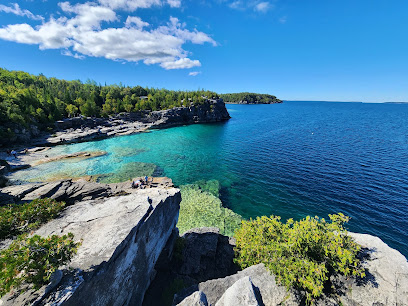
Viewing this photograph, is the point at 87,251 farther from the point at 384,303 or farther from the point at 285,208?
the point at 285,208

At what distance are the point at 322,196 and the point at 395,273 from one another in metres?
26.3

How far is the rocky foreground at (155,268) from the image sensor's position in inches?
367

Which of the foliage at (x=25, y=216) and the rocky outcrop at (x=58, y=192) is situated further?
the rocky outcrop at (x=58, y=192)

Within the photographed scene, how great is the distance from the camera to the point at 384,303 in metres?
9.21

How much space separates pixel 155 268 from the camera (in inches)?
693

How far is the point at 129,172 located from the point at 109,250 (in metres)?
35.4

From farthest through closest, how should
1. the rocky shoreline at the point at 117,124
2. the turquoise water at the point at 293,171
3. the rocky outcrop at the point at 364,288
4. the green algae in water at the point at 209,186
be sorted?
the rocky shoreline at the point at 117,124 → the green algae in water at the point at 209,186 → the turquoise water at the point at 293,171 → the rocky outcrop at the point at 364,288

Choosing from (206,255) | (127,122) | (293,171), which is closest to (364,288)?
(206,255)

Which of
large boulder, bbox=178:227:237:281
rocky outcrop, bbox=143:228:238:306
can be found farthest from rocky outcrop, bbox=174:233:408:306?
large boulder, bbox=178:227:237:281

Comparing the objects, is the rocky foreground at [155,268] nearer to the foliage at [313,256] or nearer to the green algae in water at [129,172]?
the foliage at [313,256]

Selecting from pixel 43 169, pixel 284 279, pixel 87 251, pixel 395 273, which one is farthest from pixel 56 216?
pixel 43 169

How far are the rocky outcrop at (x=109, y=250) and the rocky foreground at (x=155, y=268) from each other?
4cm

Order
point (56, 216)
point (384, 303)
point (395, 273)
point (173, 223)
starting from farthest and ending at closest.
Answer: point (173, 223), point (56, 216), point (395, 273), point (384, 303)

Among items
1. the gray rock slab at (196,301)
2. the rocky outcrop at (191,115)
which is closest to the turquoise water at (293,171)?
the gray rock slab at (196,301)
